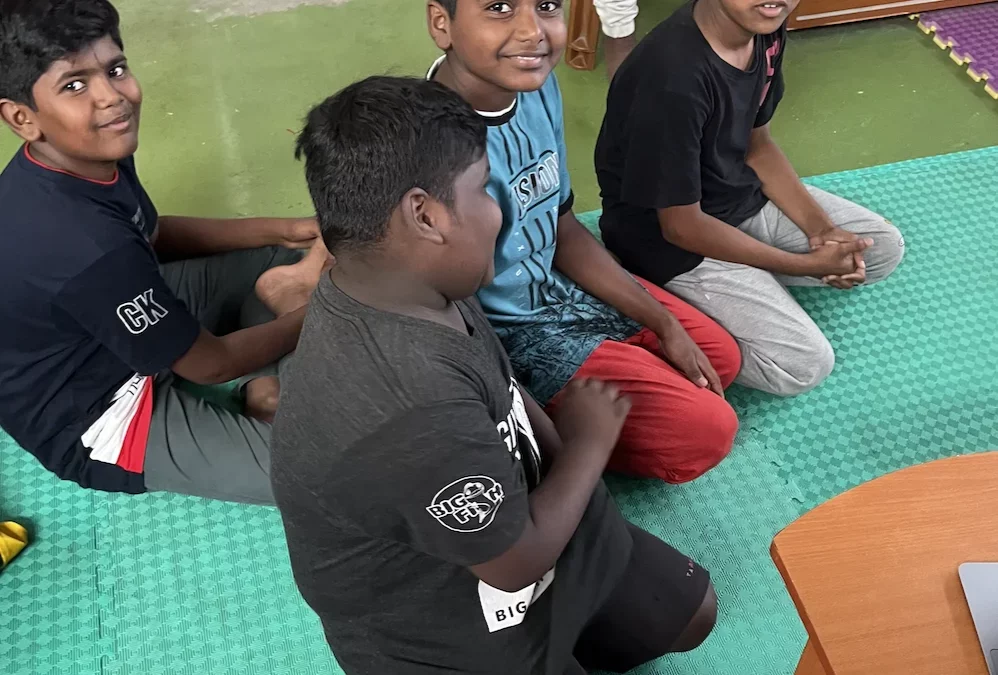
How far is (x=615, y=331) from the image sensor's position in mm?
1353

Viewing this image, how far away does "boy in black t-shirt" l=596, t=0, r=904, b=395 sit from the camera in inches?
49.5

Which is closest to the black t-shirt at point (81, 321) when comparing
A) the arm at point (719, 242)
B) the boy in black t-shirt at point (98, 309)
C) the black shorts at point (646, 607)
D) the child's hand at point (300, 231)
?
the boy in black t-shirt at point (98, 309)

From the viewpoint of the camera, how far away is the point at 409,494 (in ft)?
2.23

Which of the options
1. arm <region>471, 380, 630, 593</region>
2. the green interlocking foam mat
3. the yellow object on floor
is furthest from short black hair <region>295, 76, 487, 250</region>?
the yellow object on floor

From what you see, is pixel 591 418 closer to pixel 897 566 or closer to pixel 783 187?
pixel 897 566

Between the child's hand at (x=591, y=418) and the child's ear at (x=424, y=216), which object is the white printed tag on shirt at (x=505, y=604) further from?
the child's ear at (x=424, y=216)

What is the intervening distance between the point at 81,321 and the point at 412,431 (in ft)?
2.04

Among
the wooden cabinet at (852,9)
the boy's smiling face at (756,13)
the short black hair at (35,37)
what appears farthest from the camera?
the wooden cabinet at (852,9)

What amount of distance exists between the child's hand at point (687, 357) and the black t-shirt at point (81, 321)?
0.75m

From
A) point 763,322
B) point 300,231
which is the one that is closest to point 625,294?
A: point 763,322

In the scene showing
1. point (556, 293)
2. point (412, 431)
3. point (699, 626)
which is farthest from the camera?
point (556, 293)

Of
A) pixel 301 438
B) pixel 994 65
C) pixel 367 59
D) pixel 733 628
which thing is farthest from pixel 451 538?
pixel 994 65

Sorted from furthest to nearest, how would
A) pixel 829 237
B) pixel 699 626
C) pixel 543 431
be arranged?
pixel 829 237
pixel 699 626
pixel 543 431

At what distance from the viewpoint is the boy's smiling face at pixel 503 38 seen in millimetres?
1031
